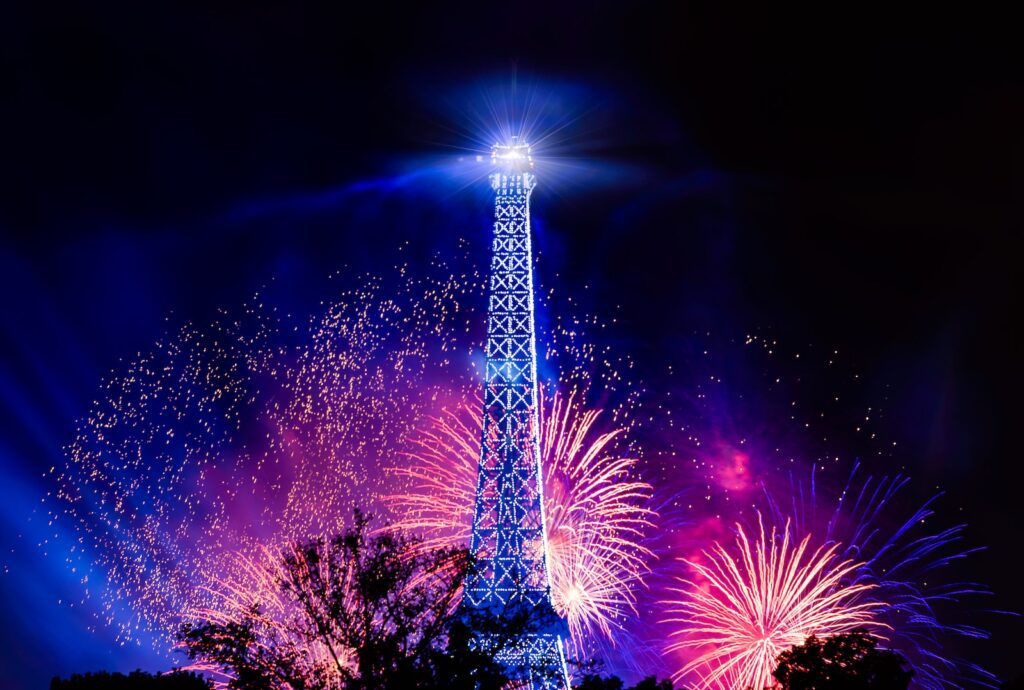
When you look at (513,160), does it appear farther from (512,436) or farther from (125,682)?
(125,682)

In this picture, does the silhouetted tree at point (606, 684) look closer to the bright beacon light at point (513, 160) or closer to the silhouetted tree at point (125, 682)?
the silhouetted tree at point (125, 682)

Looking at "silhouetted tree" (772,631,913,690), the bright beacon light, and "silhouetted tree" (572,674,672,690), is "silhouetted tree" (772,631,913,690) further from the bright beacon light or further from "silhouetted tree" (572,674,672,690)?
the bright beacon light

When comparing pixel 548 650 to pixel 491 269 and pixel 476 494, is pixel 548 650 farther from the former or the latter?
pixel 491 269

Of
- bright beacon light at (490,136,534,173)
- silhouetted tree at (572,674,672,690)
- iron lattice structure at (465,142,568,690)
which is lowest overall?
silhouetted tree at (572,674,672,690)

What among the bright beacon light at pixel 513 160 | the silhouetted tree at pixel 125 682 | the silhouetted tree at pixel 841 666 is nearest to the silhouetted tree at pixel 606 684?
the silhouetted tree at pixel 841 666

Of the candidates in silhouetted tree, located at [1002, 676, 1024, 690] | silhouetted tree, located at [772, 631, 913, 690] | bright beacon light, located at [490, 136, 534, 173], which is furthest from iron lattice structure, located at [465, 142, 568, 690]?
silhouetted tree, located at [1002, 676, 1024, 690]

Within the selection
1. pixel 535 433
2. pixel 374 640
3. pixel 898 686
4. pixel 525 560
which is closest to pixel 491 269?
pixel 535 433

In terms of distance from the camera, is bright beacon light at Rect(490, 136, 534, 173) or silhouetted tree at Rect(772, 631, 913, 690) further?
bright beacon light at Rect(490, 136, 534, 173)
